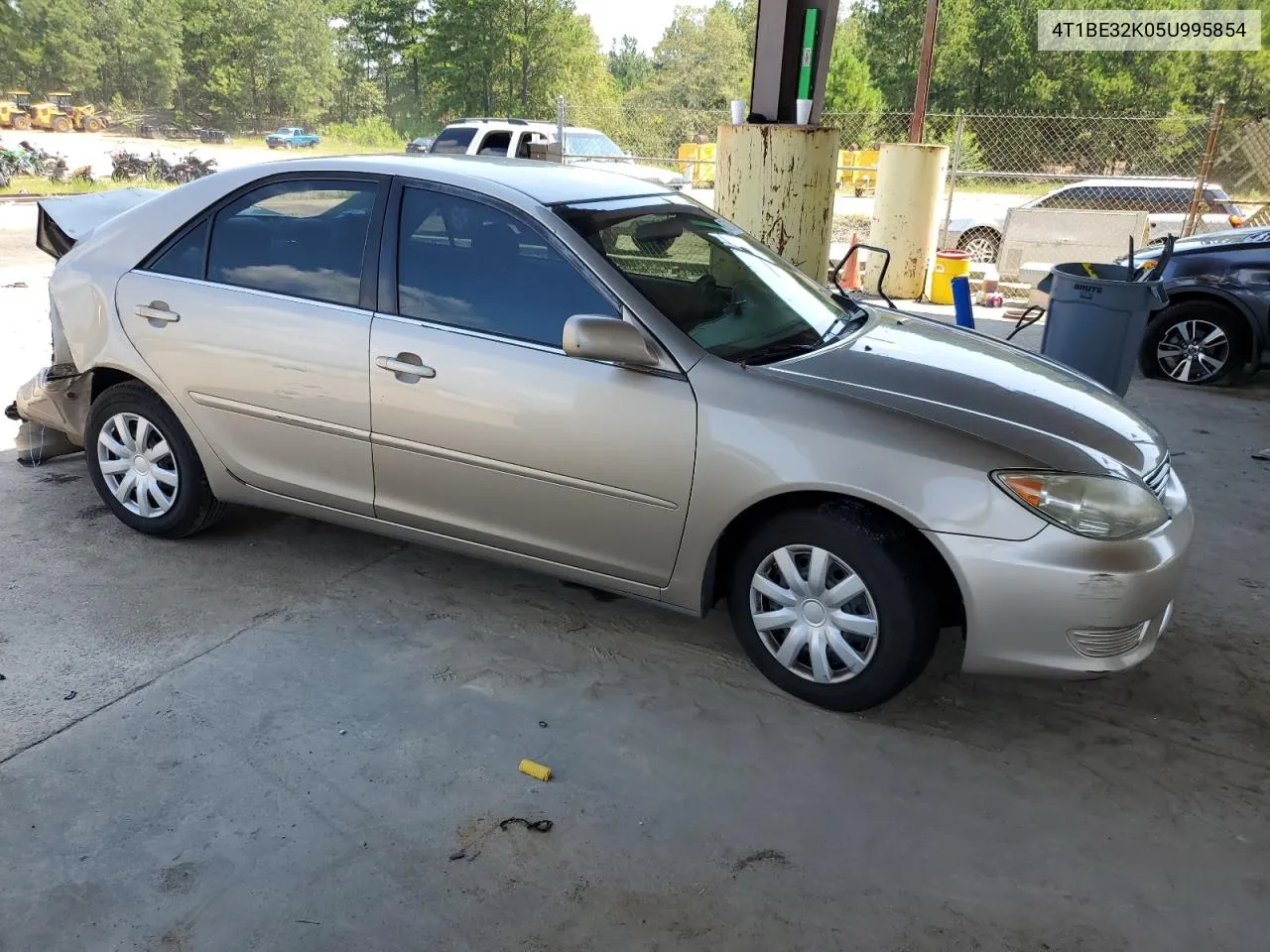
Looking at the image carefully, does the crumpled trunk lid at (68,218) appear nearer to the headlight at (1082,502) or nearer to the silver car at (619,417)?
the silver car at (619,417)

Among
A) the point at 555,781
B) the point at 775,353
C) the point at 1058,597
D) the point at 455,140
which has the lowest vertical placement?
the point at 555,781

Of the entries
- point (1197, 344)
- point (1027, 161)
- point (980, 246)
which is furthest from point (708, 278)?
point (1027, 161)

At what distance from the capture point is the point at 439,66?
135 ft

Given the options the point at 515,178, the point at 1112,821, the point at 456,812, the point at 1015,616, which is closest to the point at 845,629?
the point at 1015,616

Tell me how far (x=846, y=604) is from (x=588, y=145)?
18121mm

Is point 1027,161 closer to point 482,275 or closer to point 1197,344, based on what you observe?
point 1197,344

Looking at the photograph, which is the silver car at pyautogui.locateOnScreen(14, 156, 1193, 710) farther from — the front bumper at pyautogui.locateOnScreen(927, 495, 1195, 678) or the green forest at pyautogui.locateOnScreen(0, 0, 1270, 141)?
the green forest at pyautogui.locateOnScreen(0, 0, 1270, 141)

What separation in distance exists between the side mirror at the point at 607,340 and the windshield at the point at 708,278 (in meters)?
0.22

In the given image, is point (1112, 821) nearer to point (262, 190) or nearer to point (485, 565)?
point (485, 565)

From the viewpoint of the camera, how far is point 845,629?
3094mm

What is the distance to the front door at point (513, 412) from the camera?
10.6 ft

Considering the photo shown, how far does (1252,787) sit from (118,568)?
4.26 metres

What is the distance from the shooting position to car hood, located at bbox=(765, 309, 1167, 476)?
305 centimetres

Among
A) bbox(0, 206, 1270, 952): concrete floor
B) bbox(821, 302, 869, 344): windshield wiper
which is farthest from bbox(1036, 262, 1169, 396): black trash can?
bbox(821, 302, 869, 344): windshield wiper
